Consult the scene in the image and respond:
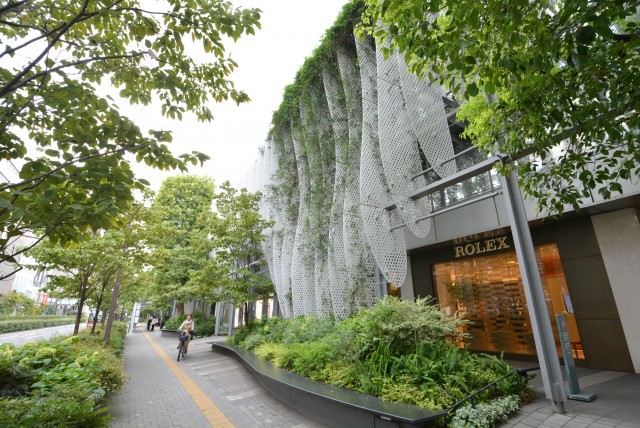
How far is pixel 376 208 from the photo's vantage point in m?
9.32

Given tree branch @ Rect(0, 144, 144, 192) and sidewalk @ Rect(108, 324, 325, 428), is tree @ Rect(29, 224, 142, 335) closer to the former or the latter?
sidewalk @ Rect(108, 324, 325, 428)

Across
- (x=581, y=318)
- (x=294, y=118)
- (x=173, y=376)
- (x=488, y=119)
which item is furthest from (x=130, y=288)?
(x=581, y=318)

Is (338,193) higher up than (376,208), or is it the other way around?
(338,193)

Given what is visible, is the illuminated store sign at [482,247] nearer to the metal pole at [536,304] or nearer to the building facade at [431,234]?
the building facade at [431,234]

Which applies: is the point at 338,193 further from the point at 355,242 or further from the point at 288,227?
the point at 288,227

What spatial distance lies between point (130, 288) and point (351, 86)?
13.7m

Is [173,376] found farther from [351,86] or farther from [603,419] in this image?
[351,86]

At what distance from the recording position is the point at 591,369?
7418mm

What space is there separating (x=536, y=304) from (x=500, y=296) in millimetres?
4905

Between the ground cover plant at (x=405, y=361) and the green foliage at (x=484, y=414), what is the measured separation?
9 centimetres

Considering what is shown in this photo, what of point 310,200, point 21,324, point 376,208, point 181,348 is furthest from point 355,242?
point 21,324

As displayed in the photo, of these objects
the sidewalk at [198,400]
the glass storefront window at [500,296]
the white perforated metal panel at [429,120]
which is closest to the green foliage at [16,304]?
the sidewalk at [198,400]

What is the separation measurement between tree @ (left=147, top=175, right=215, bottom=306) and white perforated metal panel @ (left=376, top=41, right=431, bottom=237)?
941cm

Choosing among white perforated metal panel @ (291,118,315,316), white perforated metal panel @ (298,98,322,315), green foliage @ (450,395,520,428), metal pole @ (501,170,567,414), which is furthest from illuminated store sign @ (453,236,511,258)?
green foliage @ (450,395,520,428)
